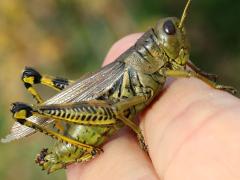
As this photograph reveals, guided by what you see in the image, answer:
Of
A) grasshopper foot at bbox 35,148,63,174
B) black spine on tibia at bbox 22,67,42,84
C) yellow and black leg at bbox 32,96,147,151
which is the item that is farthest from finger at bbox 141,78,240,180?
black spine on tibia at bbox 22,67,42,84

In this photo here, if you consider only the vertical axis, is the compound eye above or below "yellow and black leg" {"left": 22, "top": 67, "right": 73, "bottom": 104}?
above

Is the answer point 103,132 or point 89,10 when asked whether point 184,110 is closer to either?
point 103,132

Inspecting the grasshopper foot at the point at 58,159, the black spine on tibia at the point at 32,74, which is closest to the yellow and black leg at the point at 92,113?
the grasshopper foot at the point at 58,159

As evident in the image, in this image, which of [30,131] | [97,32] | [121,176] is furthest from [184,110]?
[97,32]

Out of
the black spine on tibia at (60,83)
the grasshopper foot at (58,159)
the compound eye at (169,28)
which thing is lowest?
the grasshopper foot at (58,159)

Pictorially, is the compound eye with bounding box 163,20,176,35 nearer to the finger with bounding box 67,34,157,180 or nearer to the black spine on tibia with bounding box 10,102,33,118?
the finger with bounding box 67,34,157,180

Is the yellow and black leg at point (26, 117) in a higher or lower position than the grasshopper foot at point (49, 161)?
higher

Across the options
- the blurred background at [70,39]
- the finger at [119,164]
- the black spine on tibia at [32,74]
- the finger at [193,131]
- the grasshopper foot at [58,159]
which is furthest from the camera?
the blurred background at [70,39]

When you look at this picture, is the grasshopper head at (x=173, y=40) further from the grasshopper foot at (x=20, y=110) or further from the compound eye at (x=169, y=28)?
the grasshopper foot at (x=20, y=110)

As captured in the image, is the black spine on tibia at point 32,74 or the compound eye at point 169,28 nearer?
the compound eye at point 169,28

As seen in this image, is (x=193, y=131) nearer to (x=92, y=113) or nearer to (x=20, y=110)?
(x=92, y=113)
